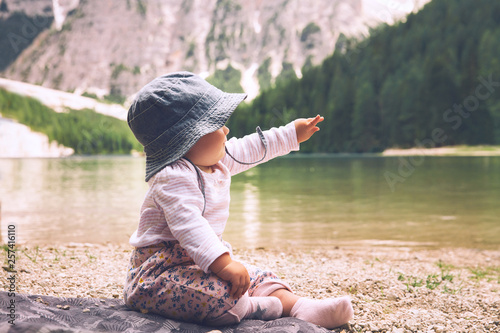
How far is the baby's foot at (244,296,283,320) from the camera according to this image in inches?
107

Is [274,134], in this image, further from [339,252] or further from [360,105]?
[360,105]

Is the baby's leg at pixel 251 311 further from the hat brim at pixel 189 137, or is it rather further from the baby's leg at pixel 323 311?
the hat brim at pixel 189 137

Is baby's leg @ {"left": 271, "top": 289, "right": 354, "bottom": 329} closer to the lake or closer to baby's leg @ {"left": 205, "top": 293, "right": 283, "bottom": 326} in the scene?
baby's leg @ {"left": 205, "top": 293, "right": 283, "bottom": 326}

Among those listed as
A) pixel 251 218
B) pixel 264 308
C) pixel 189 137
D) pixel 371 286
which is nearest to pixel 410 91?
pixel 251 218

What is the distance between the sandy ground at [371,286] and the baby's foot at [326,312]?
0.16 meters

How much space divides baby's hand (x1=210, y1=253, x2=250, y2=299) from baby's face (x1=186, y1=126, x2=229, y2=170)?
23.4 inches

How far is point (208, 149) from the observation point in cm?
264

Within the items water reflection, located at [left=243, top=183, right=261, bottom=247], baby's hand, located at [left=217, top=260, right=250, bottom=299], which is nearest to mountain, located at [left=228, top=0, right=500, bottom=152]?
water reflection, located at [left=243, top=183, right=261, bottom=247]

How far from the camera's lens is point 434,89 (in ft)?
237

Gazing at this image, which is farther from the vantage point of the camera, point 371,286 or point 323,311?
point 371,286

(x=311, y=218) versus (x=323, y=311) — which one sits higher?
(x=323, y=311)

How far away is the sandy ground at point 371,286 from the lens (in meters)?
3.21

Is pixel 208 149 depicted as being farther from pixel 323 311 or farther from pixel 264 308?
pixel 323 311

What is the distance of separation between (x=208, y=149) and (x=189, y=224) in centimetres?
50
